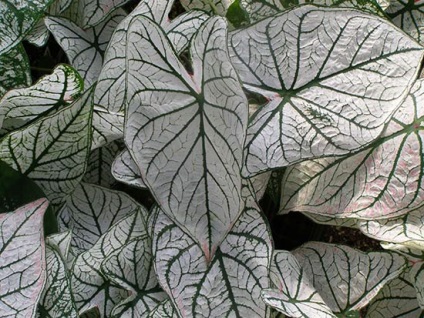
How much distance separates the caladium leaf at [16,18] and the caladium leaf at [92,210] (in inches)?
13.2

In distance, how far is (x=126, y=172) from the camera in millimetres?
1225

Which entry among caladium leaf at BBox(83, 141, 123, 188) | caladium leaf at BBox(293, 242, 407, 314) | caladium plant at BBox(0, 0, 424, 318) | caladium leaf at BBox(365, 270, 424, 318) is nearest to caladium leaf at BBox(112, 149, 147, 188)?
caladium plant at BBox(0, 0, 424, 318)

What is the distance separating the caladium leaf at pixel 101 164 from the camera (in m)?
1.46

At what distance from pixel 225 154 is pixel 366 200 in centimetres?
32

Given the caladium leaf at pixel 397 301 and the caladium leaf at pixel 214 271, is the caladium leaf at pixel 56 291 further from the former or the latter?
the caladium leaf at pixel 397 301

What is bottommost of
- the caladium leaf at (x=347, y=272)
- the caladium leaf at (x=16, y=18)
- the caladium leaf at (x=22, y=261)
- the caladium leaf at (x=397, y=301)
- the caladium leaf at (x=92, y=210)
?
the caladium leaf at (x=397, y=301)

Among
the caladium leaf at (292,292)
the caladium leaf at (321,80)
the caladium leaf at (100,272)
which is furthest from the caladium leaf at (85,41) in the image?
the caladium leaf at (292,292)

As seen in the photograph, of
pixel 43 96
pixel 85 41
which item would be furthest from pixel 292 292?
pixel 85 41

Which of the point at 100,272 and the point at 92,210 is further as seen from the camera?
the point at 92,210

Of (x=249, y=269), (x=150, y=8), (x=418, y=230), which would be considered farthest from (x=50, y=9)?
(x=418, y=230)

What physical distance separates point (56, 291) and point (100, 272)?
0.45 ft

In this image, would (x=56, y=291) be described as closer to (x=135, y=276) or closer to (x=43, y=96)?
(x=135, y=276)

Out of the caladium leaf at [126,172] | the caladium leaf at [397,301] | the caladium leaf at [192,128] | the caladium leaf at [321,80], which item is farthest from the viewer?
the caladium leaf at [397,301]

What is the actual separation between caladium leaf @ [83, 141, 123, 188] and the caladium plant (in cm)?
9
